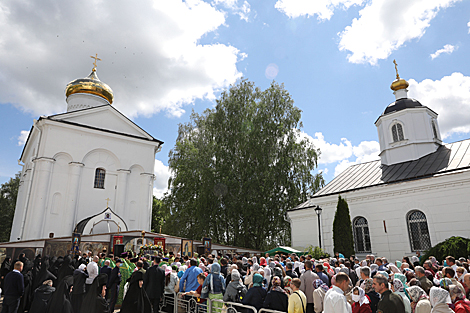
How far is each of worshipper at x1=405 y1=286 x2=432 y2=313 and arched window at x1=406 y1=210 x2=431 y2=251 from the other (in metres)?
12.5

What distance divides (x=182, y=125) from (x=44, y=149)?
1364cm

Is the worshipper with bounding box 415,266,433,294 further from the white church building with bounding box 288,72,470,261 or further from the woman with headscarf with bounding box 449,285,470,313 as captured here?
the white church building with bounding box 288,72,470,261

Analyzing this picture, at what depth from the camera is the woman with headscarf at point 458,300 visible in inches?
159

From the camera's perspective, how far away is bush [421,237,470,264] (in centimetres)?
1198

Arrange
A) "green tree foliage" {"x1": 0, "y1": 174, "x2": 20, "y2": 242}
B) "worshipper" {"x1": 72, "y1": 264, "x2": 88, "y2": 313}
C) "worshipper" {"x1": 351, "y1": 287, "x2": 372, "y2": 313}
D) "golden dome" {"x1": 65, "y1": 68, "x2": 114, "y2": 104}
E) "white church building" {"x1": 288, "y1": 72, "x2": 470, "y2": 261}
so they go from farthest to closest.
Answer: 1. "green tree foliage" {"x1": 0, "y1": 174, "x2": 20, "y2": 242}
2. "golden dome" {"x1": 65, "y1": 68, "x2": 114, "y2": 104}
3. "white church building" {"x1": 288, "y1": 72, "x2": 470, "y2": 261}
4. "worshipper" {"x1": 72, "y1": 264, "x2": 88, "y2": 313}
5. "worshipper" {"x1": 351, "y1": 287, "x2": 372, "y2": 313}

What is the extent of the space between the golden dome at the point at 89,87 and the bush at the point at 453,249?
27.9m

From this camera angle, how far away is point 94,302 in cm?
643

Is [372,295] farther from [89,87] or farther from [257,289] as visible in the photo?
[89,87]

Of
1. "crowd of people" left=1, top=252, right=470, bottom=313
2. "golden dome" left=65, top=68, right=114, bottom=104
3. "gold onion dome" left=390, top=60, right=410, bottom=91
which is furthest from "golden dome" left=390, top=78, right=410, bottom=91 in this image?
"golden dome" left=65, top=68, right=114, bottom=104

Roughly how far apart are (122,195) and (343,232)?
16609 mm

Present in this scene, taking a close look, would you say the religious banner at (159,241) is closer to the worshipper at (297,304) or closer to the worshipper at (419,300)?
the worshipper at (297,304)

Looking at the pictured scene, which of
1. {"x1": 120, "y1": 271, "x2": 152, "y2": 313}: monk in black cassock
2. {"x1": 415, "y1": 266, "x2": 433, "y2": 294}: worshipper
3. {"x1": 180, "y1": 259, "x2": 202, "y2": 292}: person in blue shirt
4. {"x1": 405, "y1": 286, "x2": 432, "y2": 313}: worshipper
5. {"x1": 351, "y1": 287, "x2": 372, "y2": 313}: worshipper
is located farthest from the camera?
{"x1": 180, "y1": 259, "x2": 202, "y2": 292}: person in blue shirt

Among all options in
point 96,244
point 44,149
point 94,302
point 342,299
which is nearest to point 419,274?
point 342,299

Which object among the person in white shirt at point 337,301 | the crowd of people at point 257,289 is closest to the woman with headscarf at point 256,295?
the crowd of people at point 257,289
